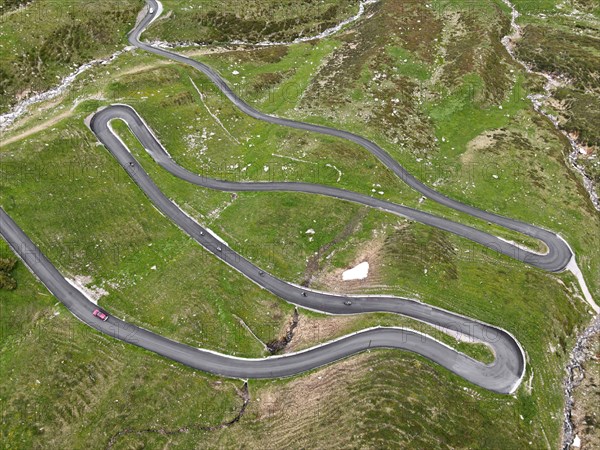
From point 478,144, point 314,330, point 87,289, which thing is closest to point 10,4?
point 87,289

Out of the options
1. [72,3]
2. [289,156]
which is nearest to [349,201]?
[289,156]

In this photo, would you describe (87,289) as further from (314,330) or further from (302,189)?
(302,189)

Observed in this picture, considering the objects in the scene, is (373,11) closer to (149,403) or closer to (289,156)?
(289,156)

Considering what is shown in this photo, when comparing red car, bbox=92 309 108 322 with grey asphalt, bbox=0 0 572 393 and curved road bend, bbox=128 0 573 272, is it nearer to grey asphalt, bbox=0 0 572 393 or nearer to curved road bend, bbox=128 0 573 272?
grey asphalt, bbox=0 0 572 393

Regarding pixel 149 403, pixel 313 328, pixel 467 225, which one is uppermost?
pixel 149 403

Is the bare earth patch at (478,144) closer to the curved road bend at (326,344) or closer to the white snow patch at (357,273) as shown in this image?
the white snow patch at (357,273)

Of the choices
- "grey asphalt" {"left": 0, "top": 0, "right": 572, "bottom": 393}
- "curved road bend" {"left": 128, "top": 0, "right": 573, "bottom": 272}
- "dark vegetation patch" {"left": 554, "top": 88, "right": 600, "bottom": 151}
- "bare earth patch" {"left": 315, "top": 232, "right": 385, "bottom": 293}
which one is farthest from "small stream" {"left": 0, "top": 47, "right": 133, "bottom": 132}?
"dark vegetation patch" {"left": 554, "top": 88, "right": 600, "bottom": 151}
